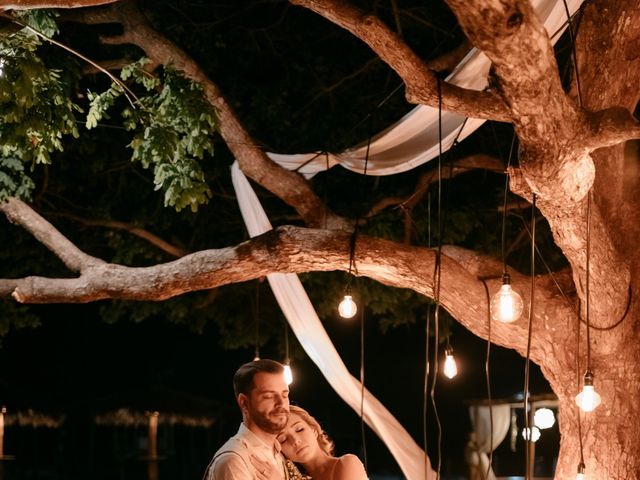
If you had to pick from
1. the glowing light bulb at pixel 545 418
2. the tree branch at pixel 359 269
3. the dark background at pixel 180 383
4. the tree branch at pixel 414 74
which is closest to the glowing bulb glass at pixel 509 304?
the tree branch at pixel 359 269

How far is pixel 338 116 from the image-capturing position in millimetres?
8625

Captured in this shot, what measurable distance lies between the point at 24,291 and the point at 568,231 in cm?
383

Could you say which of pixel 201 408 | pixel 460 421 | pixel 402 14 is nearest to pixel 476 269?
pixel 402 14

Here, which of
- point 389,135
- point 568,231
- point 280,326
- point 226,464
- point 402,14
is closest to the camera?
point 226,464

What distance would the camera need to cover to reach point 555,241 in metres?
4.77

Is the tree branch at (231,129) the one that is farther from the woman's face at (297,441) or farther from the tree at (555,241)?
the woman's face at (297,441)

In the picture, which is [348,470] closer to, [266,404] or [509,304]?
[266,404]

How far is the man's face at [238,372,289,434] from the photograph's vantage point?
3334 millimetres

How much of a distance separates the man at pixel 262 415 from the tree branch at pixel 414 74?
144cm

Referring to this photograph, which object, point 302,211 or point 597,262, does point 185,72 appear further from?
point 597,262

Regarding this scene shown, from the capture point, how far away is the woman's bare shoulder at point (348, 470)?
3695 mm

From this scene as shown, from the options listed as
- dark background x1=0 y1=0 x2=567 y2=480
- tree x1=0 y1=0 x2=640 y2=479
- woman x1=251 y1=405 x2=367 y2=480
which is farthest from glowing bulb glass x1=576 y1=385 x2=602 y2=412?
dark background x1=0 y1=0 x2=567 y2=480

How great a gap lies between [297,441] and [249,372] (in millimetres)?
531

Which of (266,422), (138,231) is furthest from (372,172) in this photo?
(266,422)
